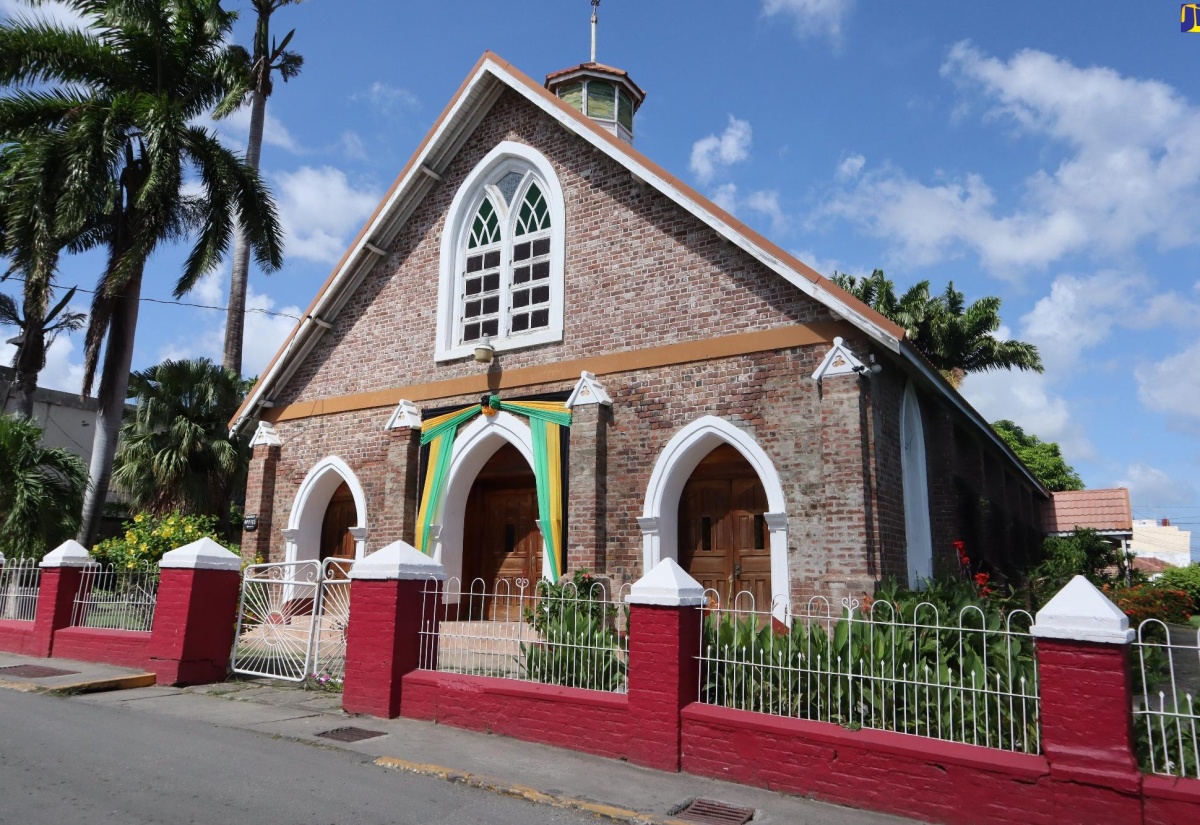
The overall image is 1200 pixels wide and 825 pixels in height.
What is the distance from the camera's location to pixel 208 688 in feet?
33.0

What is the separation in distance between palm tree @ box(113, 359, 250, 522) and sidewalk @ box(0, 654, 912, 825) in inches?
311

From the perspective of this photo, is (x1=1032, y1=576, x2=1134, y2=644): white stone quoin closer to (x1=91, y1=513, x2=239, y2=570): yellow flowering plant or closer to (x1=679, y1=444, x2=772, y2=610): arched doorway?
(x1=679, y1=444, x2=772, y2=610): arched doorway

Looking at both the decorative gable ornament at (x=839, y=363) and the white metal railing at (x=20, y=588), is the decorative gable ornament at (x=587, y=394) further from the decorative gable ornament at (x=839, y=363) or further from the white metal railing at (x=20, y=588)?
the white metal railing at (x=20, y=588)

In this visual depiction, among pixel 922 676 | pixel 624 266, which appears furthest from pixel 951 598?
pixel 624 266

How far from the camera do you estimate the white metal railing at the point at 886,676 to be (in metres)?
5.89

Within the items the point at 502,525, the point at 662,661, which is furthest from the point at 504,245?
the point at 662,661

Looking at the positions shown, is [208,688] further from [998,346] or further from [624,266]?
[998,346]

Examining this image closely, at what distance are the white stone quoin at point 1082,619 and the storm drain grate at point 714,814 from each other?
216 cm

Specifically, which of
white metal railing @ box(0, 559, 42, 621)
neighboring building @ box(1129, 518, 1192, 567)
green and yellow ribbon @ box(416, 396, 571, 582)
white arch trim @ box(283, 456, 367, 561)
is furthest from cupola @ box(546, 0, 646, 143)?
neighboring building @ box(1129, 518, 1192, 567)

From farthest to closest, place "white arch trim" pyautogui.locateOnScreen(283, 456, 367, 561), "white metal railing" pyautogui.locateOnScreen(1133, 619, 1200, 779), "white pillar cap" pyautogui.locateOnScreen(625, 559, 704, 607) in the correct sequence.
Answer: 1. "white arch trim" pyautogui.locateOnScreen(283, 456, 367, 561)
2. "white pillar cap" pyautogui.locateOnScreen(625, 559, 704, 607)
3. "white metal railing" pyautogui.locateOnScreen(1133, 619, 1200, 779)

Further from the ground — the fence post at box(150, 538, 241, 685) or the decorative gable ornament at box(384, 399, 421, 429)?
the decorative gable ornament at box(384, 399, 421, 429)

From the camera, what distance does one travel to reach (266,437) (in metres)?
Result: 15.3

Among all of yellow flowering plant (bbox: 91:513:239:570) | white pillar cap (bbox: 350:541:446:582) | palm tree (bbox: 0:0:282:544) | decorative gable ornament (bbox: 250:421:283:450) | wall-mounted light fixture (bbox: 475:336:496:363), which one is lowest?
white pillar cap (bbox: 350:541:446:582)

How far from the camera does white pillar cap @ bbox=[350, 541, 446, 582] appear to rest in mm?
8500
